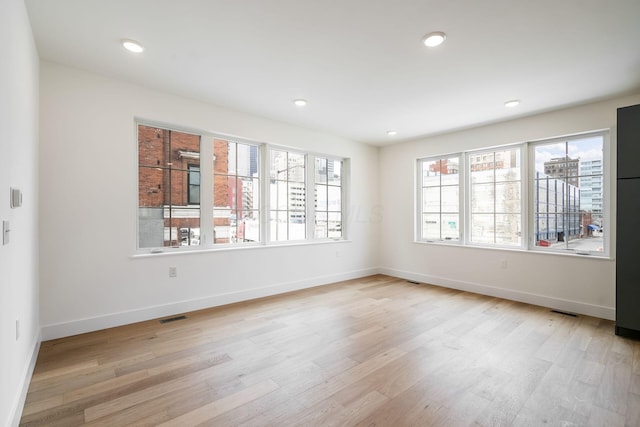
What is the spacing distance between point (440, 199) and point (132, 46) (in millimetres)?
4855

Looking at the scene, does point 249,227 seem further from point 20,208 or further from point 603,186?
point 603,186

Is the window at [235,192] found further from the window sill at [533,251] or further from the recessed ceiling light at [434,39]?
the window sill at [533,251]

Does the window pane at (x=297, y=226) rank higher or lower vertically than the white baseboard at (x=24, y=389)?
higher

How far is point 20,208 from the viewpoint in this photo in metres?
2.10

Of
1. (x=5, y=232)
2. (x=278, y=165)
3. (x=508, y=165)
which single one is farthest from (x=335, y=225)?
(x=5, y=232)

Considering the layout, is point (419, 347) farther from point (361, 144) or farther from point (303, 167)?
point (361, 144)

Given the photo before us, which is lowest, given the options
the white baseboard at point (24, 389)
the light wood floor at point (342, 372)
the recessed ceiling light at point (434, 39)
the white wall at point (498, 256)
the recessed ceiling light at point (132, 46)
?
the light wood floor at point (342, 372)

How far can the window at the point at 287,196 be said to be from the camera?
4.74 metres

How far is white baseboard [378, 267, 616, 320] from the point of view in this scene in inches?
145

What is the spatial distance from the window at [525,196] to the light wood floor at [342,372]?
1.19 meters

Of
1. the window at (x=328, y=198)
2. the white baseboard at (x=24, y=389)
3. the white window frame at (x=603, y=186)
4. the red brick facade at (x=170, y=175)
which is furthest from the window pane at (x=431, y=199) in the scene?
the white baseboard at (x=24, y=389)

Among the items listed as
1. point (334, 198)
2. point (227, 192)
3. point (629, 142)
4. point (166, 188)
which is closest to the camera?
point (629, 142)

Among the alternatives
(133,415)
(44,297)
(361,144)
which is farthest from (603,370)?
(44,297)

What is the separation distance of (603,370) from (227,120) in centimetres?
469
